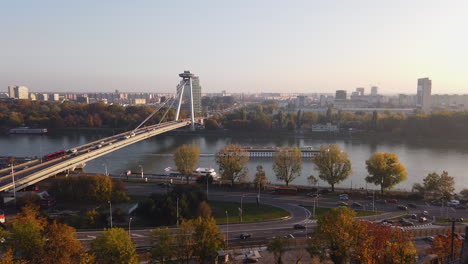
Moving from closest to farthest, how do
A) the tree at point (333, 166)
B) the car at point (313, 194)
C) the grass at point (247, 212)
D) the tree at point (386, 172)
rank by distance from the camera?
the grass at point (247, 212) → the car at point (313, 194) → the tree at point (386, 172) → the tree at point (333, 166)

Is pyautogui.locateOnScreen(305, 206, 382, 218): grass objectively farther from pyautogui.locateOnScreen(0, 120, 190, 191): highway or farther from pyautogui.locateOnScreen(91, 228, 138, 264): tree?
pyautogui.locateOnScreen(0, 120, 190, 191): highway

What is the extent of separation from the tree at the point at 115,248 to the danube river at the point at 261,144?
4936 millimetres

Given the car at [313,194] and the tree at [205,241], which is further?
the car at [313,194]

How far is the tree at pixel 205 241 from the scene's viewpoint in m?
3.18

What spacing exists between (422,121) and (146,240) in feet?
46.4

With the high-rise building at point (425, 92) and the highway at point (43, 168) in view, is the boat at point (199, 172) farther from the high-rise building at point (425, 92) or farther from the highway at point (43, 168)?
the high-rise building at point (425, 92)

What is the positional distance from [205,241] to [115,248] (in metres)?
0.75

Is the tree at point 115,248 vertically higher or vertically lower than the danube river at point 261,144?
higher

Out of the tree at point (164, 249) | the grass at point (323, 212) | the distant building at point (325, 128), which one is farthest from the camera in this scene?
the distant building at point (325, 128)

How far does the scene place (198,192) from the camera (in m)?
5.23

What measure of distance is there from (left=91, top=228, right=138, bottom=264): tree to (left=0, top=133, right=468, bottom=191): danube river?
4.94m

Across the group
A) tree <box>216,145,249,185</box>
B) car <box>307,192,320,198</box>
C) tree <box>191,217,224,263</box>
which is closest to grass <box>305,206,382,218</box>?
car <box>307,192,320,198</box>

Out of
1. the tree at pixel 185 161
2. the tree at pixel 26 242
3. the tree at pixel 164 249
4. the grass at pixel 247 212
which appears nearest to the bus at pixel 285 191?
the grass at pixel 247 212

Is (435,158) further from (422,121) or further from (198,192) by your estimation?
(198,192)
